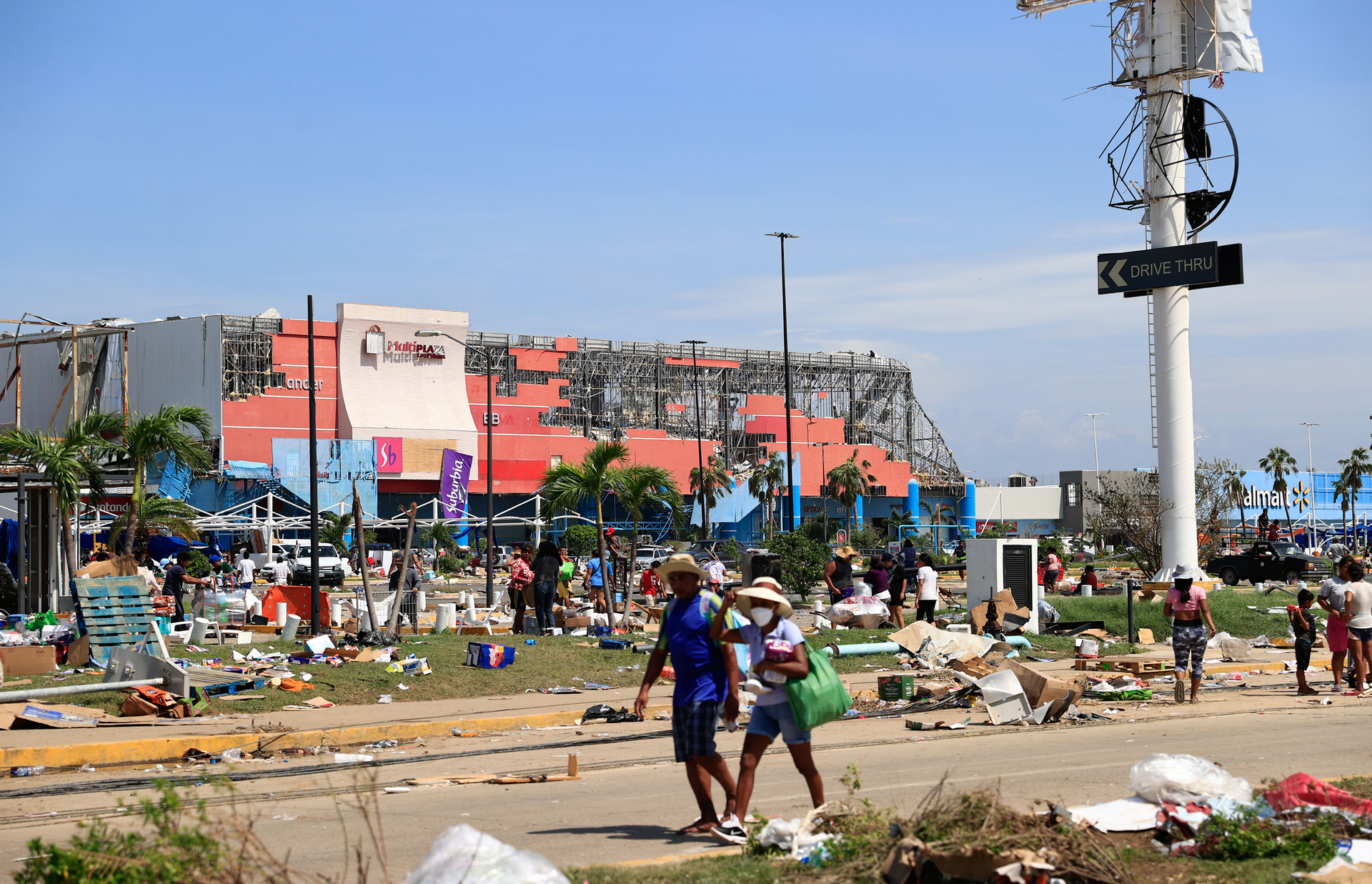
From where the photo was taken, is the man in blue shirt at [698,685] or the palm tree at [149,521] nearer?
the man in blue shirt at [698,685]

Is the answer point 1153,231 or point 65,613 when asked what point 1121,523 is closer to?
point 1153,231

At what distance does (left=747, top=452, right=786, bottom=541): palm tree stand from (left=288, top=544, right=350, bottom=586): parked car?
34.2m

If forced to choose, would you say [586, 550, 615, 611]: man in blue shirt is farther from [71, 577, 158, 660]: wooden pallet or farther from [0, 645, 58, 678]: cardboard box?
[0, 645, 58, 678]: cardboard box

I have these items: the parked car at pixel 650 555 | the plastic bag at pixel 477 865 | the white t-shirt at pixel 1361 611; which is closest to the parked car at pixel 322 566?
the parked car at pixel 650 555

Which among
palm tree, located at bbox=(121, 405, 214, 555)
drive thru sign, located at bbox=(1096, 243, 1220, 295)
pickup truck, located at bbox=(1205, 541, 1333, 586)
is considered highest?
drive thru sign, located at bbox=(1096, 243, 1220, 295)

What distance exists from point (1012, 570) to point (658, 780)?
49.0 feet

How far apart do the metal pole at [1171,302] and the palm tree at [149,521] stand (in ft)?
81.0

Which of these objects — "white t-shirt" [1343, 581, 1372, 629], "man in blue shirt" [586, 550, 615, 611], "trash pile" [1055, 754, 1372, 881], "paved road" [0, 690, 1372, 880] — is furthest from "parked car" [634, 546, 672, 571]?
"trash pile" [1055, 754, 1372, 881]

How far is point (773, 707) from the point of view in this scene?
737 centimetres

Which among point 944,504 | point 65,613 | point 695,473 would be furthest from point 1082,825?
point 944,504

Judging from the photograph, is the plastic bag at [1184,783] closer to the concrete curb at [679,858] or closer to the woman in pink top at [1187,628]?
the concrete curb at [679,858]

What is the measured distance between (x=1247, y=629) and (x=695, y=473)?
5857 centimetres

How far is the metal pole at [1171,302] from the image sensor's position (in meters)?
34.8

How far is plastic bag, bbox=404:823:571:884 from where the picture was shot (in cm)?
464
